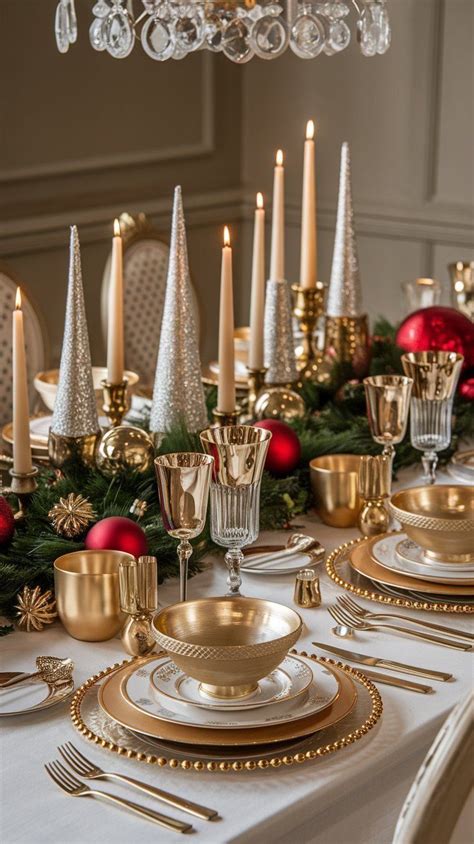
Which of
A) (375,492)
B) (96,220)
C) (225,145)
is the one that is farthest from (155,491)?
(225,145)

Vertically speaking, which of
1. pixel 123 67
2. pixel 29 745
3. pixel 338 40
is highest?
pixel 123 67

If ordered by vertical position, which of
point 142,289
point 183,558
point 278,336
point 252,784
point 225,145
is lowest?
point 252,784

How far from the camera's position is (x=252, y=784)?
0.88 metres

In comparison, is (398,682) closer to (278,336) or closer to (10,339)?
(278,336)

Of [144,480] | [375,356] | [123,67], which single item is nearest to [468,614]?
[144,480]

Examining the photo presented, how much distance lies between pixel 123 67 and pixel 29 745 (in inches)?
123

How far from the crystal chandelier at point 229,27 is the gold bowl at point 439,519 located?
30.3 inches

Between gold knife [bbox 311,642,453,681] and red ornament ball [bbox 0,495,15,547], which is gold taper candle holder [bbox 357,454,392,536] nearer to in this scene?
gold knife [bbox 311,642,453,681]

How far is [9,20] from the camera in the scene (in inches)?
131

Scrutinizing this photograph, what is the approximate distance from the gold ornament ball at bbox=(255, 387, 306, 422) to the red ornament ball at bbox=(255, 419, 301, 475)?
0.43 ft

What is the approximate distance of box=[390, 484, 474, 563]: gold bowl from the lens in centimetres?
124

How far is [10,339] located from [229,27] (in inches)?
32.8

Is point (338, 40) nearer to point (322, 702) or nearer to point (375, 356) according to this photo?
point (375, 356)

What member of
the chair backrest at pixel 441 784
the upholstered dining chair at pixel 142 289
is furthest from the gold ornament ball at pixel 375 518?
the upholstered dining chair at pixel 142 289
